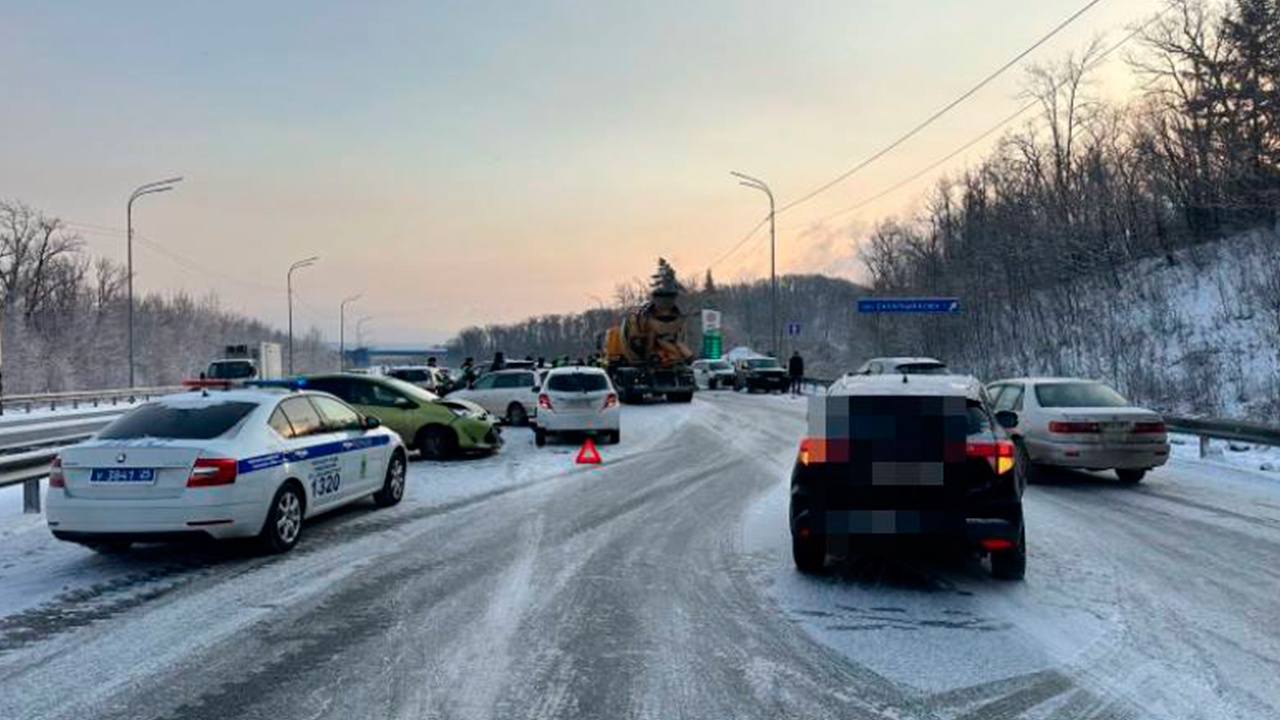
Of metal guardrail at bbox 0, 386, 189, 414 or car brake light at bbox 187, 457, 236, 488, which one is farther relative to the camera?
metal guardrail at bbox 0, 386, 189, 414

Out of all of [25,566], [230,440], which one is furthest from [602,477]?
[25,566]

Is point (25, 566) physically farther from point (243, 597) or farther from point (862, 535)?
point (862, 535)

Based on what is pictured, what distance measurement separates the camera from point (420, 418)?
1625 centimetres

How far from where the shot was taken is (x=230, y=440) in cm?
786

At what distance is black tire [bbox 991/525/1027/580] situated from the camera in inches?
273

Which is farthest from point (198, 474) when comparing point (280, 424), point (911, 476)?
point (911, 476)

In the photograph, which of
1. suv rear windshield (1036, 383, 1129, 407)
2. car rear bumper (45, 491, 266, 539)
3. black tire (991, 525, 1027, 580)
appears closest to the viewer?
black tire (991, 525, 1027, 580)

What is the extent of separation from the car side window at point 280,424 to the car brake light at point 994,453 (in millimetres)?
6235

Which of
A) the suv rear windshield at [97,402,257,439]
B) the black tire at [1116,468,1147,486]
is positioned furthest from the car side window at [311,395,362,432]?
the black tire at [1116,468,1147,486]

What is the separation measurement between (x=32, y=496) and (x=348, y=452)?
13.8 ft

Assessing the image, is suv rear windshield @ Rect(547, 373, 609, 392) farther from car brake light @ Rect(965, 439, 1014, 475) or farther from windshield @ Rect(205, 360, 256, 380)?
windshield @ Rect(205, 360, 256, 380)

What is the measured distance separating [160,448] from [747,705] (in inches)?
222

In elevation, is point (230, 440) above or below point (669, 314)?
below

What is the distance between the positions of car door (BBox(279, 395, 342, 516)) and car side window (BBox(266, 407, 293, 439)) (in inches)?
1.3
